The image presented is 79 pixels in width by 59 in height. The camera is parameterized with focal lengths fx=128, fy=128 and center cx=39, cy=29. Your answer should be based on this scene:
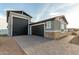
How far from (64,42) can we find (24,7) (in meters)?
1.47

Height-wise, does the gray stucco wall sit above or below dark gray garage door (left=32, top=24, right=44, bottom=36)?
above

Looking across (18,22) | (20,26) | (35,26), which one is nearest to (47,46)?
(35,26)

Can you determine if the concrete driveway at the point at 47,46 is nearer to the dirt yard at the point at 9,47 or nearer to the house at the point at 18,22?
the dirt yard at the point at 9,47

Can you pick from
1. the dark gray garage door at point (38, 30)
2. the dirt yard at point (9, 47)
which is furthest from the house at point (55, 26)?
the dirt yard at point (9, 47)

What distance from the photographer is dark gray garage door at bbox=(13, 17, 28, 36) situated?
3.80m

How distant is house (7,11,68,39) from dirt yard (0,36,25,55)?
9.4 inches

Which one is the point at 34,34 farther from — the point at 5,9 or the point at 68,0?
the point at 68,0

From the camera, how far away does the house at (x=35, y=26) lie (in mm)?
3529

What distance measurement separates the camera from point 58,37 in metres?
3.52

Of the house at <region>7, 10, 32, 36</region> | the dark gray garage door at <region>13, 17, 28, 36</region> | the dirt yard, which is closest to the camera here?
the dirt yard

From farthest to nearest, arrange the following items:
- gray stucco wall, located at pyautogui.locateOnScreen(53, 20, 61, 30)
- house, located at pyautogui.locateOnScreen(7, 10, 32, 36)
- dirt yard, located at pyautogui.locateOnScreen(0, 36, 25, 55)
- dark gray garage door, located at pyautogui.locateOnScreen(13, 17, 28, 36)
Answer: dark gray garage door, located at pyautogui.locateOnScreen(13, 17, 28, 36) < house, located at pyautogui.locateOnScreen(7, 10, 32, 36) < gray stucco wall, located at pyautogui.locateOnScreen(53, 20, 61, 30) < dirt yard, located at pyautogui.locateOnScreen(0, 36, 25, 55)

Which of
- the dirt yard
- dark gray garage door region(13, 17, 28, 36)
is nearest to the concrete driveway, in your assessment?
the dirt yard

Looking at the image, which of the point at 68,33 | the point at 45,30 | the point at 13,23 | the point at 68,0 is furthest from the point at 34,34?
the point at 68,0

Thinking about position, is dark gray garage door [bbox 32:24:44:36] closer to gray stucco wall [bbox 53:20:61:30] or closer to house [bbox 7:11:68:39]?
house [bbox 7:11:68:39]
